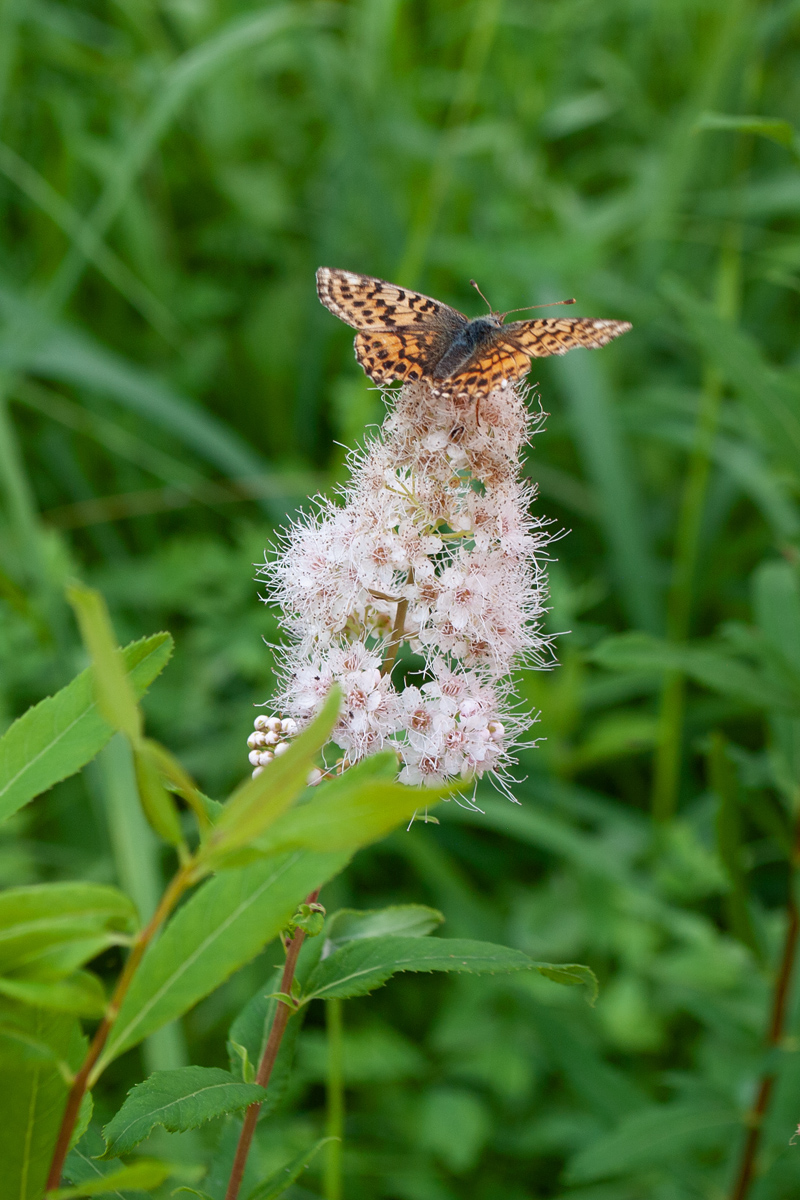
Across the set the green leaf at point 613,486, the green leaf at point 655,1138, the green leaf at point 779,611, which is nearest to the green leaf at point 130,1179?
the green leaf at point 655,1138

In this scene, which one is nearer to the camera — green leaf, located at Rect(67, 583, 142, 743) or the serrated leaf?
green leaf, located at Rect(67, 583, 142, 743)

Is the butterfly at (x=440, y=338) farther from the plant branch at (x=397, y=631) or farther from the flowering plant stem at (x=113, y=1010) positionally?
the flowering plant stem at (x=113, y=1010)

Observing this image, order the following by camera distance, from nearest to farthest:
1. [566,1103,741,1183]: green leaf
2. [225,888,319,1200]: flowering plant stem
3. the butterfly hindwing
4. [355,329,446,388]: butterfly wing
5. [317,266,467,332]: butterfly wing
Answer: [225,888,319,1200]: flowering plant stem, the butterfly hindwing, [355,329,446,388]: butterfly wing, [317,266,467,332]: butterfly wing, [566,1103,741,1183]: green leaf

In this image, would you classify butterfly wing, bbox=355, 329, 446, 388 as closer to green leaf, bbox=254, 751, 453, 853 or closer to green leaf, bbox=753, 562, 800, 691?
green leaf, bbox=254, 751, 453, 853

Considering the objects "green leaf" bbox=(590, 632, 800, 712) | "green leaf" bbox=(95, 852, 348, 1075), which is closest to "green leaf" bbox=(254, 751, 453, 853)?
"green leaf" bbox=(95, 852, 348, 1075)

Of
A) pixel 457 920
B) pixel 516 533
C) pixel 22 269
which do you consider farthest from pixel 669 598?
pixel 22 269

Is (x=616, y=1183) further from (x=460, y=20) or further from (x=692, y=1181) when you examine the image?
(x=460, y=20)
